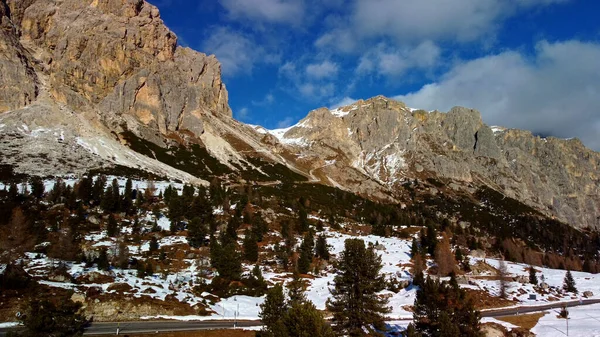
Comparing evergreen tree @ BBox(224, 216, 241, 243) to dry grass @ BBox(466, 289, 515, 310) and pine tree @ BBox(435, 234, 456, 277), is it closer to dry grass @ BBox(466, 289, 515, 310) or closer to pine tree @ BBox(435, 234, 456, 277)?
pine tree @ BBox(435, 234, 456, 277)

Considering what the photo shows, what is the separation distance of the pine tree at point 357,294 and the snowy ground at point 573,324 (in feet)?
84.9

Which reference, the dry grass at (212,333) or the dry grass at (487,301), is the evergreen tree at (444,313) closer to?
the dry grass at (212,333)

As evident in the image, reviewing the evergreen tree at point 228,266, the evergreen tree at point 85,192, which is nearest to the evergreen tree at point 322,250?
the evergreen tree at point 228,266

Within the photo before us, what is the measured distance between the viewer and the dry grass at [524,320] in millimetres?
44750

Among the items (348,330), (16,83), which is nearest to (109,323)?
(348,330)

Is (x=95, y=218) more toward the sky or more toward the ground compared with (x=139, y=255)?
more toward the sky

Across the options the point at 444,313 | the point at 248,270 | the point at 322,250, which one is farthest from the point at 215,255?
the point at 444,313

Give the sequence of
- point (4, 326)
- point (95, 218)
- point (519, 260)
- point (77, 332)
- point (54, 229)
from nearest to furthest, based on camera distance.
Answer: point (77, 332)
point (4, 326)
point (54, 229)
point (95, 218)
point (519, 260)

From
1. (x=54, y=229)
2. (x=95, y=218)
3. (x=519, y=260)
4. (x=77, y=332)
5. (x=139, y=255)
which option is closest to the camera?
(x=77, y=332)

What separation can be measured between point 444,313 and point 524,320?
1041 inches

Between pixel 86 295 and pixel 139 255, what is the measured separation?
2453cm

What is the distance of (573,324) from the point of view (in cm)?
4394

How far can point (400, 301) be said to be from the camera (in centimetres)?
5391

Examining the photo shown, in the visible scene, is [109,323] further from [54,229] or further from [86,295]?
[54,229]
